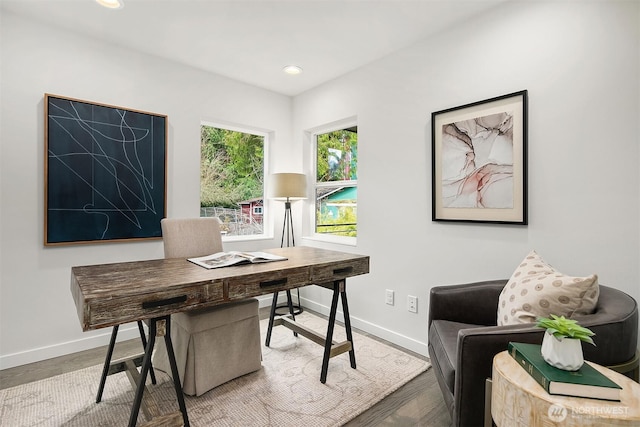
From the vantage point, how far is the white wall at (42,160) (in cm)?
225

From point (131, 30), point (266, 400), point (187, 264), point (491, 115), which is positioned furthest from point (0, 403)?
point (491, 115)

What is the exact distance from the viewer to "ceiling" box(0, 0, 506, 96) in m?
2.14

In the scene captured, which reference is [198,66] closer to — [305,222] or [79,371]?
[305,222]

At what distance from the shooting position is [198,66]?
3.05 metres

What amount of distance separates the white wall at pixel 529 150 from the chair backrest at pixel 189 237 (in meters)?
1.35

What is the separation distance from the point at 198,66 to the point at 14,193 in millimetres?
1781

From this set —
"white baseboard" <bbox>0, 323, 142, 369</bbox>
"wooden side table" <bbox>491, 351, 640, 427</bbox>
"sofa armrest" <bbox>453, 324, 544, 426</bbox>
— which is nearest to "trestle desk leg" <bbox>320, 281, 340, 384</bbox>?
"sofa armrest" <bbox>453, 324, 544, 426</bbox>

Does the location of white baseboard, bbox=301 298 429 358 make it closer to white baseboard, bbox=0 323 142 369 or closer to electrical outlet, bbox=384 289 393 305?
electrical outlet, bbox=384 289 393 305


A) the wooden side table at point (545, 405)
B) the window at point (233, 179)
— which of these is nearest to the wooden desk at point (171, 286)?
the wooden side table at point (545, 405)

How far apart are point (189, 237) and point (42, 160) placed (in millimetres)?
1234

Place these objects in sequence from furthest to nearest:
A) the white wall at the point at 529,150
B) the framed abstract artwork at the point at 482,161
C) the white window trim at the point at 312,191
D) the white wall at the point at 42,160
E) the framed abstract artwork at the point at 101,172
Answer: the white window trim at the point at 312,191 < the framed abstract artwork at the point at 101,172 < the white wall at the point at 42,160 < the framed abstract artwork at the point at 482,161 < the white wall at the point at 529,150

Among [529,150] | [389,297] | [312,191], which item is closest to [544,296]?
[529,150]

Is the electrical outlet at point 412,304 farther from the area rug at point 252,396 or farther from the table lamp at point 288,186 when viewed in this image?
the table lamp at point 288,186

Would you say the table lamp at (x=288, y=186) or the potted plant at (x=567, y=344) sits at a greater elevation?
the table lamp at (x=288, y=186)
